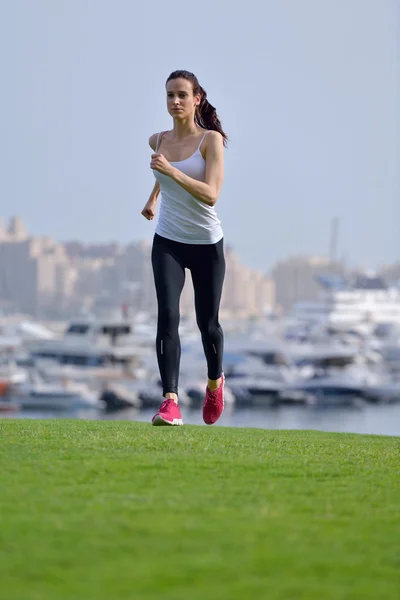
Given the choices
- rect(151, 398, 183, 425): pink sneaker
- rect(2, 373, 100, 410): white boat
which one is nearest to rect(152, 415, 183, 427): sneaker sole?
rect(151, 398, 183, 425): pink sneaker

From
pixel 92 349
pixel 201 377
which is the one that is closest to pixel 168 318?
pixel 201 377

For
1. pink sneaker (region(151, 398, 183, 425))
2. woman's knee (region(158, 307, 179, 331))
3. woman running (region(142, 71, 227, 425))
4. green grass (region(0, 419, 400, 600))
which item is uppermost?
woman running (region(142, 71, 227, 425))

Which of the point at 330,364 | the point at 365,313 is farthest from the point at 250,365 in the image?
the point at 365,313

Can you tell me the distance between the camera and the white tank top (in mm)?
7043

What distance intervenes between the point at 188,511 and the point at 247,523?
258mm

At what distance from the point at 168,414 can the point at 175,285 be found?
27.8 inches

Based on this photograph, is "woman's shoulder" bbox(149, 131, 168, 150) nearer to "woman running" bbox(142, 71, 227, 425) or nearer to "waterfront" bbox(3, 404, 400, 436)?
"woman running" bbox(142, 71, 227, 425)

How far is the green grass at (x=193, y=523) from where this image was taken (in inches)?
115

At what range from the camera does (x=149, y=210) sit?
24.4 ft

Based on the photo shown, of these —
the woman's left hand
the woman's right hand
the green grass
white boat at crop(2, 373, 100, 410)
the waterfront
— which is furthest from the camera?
white boat at crop(2, 373, 100, 410)

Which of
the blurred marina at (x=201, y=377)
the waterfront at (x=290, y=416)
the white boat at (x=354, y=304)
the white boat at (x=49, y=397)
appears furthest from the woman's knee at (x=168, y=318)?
the white boat at (x=354, y=304)

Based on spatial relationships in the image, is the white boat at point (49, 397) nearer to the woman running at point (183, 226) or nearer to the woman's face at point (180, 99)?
the woman running at point (183, 226)

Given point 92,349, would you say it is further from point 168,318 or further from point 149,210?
point 168,318

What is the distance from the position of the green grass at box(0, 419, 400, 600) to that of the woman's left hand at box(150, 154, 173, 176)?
5.47 ft
